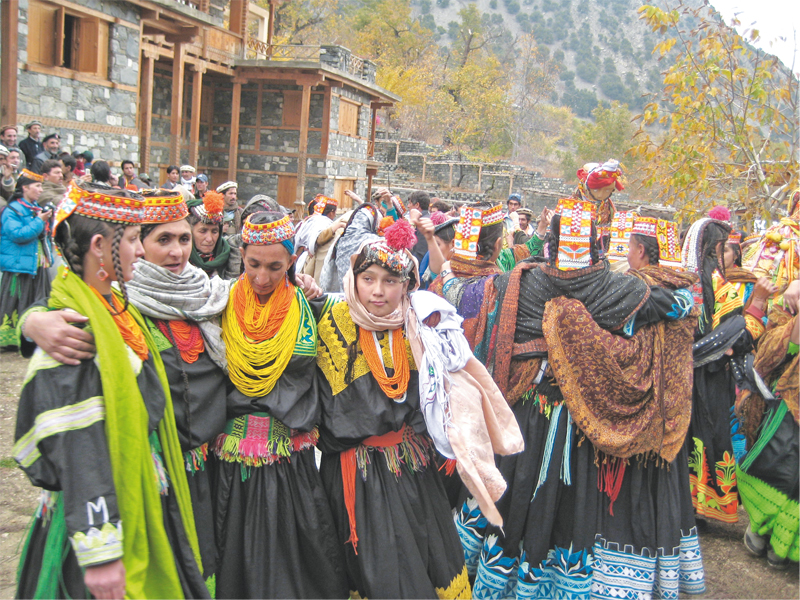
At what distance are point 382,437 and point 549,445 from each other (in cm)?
107

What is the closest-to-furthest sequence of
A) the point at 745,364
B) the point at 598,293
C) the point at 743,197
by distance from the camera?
the point at 598,293 < the point at 745,364 < the point at 743,197

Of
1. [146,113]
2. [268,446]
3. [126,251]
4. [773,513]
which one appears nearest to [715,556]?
[773,513]

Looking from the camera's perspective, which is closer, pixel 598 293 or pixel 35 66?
pixel 598 293

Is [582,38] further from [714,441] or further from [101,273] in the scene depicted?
[101,273]

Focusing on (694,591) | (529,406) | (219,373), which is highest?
(219,373)

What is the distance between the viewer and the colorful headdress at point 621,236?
406 centimetres

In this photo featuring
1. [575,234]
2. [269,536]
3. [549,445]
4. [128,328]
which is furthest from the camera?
[549,445]

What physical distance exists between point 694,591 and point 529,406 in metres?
1.40

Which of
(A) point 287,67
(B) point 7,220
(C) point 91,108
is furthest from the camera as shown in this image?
(A) point 287,67

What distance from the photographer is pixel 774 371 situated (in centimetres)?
424

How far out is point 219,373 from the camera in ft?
8.71

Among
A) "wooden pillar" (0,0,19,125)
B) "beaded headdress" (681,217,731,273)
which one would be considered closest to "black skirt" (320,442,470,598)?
"beaded headdress" (681,217,731,273)

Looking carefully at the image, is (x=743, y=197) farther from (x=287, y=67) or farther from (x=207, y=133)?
(x=207, y=133)

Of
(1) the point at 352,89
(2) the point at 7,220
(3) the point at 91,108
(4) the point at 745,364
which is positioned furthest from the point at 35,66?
(1) the point at 352,89
